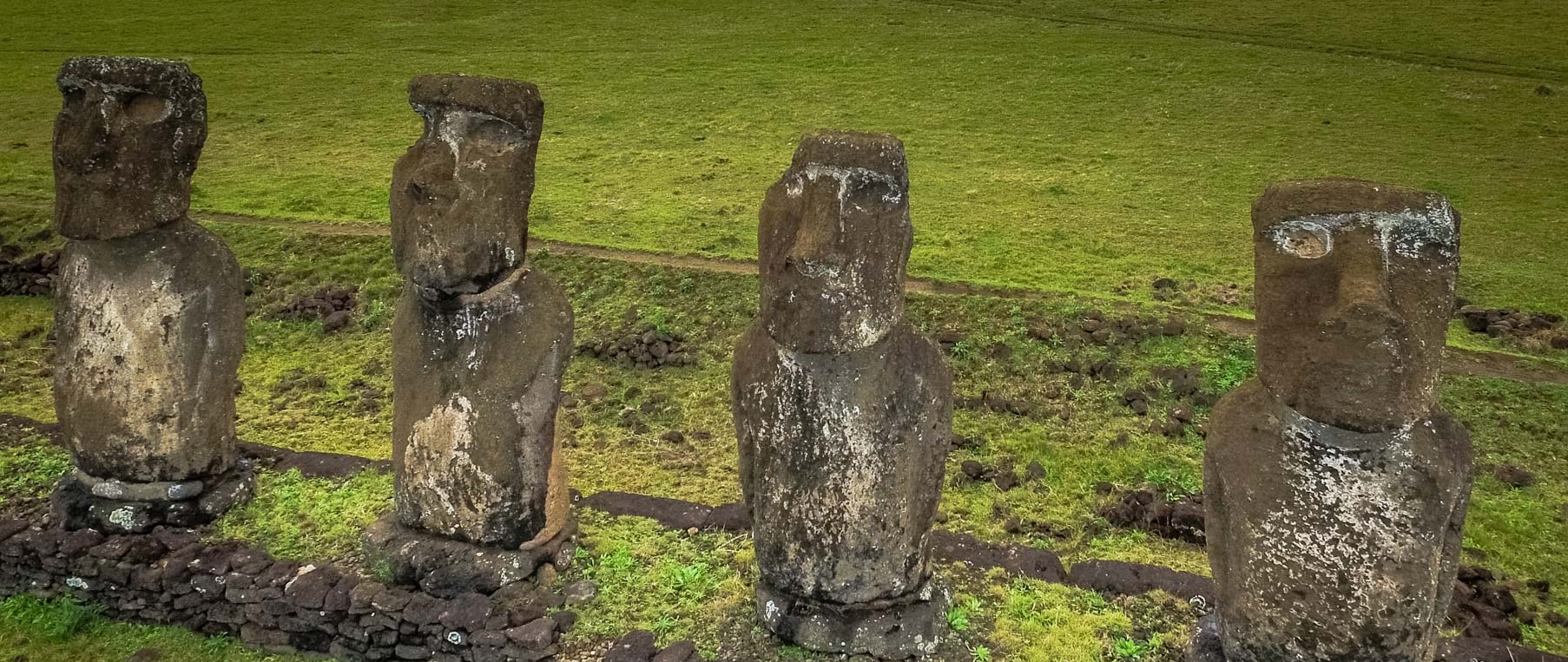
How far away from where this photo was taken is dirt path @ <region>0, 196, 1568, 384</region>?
8.24m

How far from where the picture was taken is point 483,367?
16.0 feet

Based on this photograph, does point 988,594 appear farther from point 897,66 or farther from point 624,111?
point 897,66

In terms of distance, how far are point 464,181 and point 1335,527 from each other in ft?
10.7

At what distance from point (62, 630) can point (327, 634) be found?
1.23m

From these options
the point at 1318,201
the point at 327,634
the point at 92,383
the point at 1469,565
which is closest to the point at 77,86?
the point at 92,383

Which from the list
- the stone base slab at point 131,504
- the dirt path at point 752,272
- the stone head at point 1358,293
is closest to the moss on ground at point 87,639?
the stone base slab at point 131,504

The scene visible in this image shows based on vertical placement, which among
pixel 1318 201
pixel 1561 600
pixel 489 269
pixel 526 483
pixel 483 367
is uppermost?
pixel 1318 201

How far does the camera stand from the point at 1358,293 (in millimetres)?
3451

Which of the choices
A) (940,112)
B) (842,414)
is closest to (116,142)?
(842,414)

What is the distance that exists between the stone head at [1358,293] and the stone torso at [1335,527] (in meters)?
0.11

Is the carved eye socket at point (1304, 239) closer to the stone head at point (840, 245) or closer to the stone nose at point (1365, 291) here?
the stone nose at point (1365, 291)

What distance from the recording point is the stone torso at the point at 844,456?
428cm

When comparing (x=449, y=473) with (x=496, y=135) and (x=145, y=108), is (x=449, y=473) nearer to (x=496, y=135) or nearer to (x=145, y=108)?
(x=496, y=135)

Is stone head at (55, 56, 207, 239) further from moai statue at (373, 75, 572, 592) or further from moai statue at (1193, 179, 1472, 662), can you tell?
moai statue at (1193, 179, 1472, 662)
